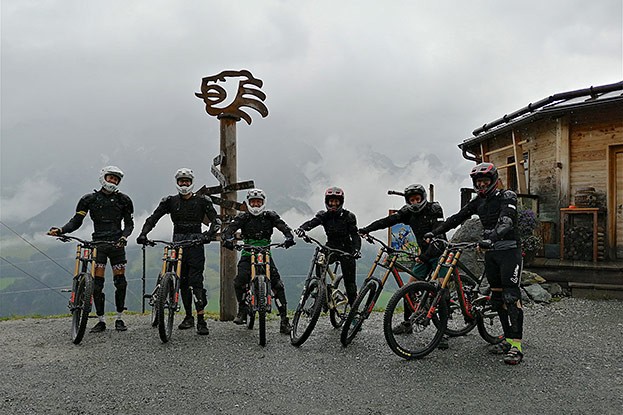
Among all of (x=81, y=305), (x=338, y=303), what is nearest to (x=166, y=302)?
(x=81, y=305)

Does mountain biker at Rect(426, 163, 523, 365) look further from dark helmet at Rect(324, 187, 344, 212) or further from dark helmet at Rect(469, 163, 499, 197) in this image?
dark helmet at Rect(324, 187, 344, 212)

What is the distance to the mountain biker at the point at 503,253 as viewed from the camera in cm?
505

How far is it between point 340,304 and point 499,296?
83.1 inches

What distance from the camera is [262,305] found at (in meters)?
5.67

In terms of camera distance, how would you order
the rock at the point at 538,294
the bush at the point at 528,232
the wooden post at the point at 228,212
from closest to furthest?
the wooden post at the point at 228,212 → the rock at the point at 538,294 → the bush at the point at 528,232

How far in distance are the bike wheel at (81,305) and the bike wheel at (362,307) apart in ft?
10.8

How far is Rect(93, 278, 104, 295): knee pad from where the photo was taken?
6351 millimetres

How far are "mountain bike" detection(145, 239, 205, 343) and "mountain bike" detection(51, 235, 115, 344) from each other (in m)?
0.77

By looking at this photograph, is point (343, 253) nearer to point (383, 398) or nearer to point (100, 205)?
point (383, 398)

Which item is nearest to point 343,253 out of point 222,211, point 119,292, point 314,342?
point 314,342

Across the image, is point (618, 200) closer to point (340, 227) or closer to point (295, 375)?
point (340, 227)

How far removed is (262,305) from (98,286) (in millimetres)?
2544

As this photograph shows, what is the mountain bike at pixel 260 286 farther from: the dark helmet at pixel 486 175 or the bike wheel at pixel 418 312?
the dark helmet at pixel 486 175

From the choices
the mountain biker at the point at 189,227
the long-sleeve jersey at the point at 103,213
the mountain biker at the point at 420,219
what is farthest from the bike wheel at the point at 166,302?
the mountain biker at the point at 420,219
